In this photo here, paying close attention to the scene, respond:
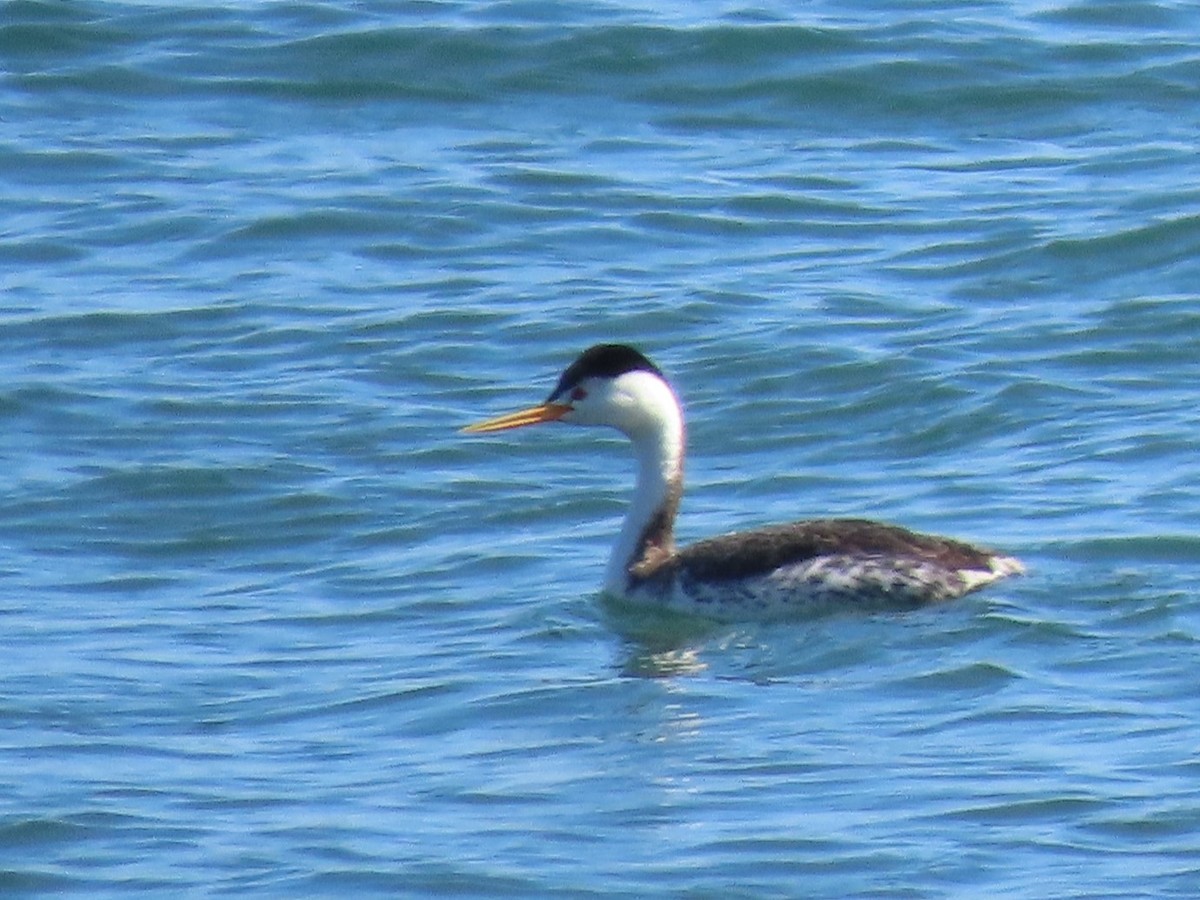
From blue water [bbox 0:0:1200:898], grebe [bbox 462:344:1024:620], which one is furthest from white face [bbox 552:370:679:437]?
blue water [bbox 0:0:1200:898]

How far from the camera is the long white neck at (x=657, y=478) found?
42.2ft

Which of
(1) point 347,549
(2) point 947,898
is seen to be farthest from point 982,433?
(2) point 947,898

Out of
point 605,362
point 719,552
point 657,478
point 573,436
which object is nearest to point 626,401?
point 605,362

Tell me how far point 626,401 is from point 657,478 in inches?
13.1

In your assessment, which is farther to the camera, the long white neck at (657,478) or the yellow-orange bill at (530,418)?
the yellow-orange bill at (530,418)

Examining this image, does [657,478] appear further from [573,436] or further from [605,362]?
[573,436]

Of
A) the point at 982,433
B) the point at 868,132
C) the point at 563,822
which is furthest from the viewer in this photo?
the point at 868,132

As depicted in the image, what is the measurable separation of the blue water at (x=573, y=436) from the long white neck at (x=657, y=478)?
308mm

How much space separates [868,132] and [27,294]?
17.8ft

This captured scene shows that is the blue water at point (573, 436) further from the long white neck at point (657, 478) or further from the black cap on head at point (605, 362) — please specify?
the black cap on head at point (605, 362)

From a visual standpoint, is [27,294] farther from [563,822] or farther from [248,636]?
[563,822]

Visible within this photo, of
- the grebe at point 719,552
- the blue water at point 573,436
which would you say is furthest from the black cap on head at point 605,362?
the blue water at point 573,436

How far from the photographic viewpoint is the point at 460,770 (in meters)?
9.99

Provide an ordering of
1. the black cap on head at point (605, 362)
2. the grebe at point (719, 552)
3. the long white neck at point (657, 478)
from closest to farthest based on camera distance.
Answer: the grebe at point (719, 552), the long white neck at point (657, 478), the black cap on head at point (605, 362)
